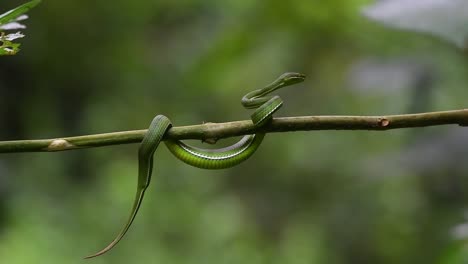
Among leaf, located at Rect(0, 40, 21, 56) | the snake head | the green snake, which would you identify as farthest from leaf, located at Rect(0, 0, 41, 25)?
the snake head

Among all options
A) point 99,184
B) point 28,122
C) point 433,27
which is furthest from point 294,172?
point 433,27

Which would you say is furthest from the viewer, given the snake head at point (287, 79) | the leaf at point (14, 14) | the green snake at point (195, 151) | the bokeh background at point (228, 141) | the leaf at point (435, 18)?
the bokeh background at point (228, 141)

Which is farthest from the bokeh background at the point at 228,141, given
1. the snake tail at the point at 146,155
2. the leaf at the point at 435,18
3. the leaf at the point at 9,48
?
the leaf at the point at 9,48

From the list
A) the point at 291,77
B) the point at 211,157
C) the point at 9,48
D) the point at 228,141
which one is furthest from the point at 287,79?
the point at 228,141

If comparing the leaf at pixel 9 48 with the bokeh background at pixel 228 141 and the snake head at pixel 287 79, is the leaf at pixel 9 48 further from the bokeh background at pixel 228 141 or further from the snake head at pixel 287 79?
the bokeh background at pixel 228 141

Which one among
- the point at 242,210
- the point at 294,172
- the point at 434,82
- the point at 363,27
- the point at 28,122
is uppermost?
the point at 363,27

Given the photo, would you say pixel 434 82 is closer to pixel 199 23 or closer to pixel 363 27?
pixel 363 27
